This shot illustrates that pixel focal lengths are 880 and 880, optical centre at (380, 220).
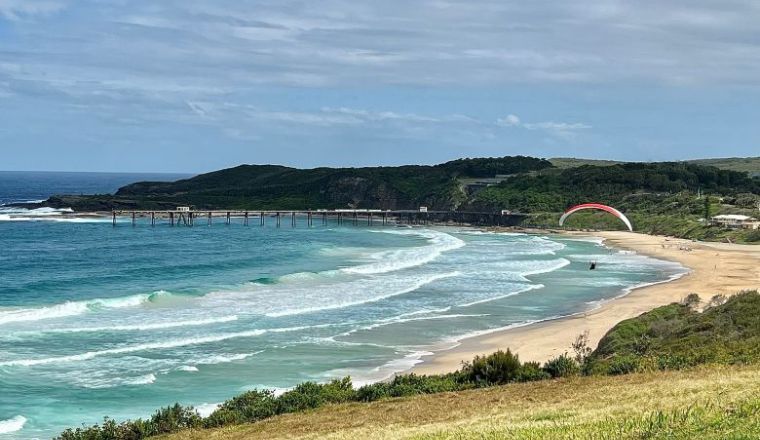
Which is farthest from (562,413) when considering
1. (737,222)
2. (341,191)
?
(341,191)

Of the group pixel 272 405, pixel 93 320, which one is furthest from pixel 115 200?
pixel 272 405

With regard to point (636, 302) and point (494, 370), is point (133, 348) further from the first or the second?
point (636, 302)

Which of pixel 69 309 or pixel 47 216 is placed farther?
pixel 47 216

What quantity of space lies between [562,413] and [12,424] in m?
15.5

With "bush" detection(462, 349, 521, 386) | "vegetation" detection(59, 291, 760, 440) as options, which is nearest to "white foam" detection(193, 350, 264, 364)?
"vegetation" detection(59, 291, 760, 440)

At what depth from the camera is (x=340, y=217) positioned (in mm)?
134500

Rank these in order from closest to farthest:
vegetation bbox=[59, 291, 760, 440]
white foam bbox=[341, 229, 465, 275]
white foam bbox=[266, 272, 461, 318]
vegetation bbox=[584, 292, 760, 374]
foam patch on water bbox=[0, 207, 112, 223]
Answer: vegetation bbox=[59, 291, 760, 440] < vegetation bbox=[584, 292, 760, 374] < white foam bbox=[266, 272, 461, 318] < white foam bbox=[341, 229, 465, 275] < foam patch on water bbox=[0, 207, 112, 223]

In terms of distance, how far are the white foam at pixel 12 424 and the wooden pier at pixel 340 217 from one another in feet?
304

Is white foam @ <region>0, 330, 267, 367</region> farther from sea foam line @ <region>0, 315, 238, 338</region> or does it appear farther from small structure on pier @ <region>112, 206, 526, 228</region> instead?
small structure on pier @ <region>112, 206, 526, 228</region>

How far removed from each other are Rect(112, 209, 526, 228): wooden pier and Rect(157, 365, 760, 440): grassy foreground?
98289 millimetres

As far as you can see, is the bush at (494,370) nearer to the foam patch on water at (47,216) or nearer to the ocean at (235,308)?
the ocean at (235,308)

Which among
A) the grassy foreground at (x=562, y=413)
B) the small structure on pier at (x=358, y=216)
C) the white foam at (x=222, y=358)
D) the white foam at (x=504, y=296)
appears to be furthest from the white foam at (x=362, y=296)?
the small structure on pier at (x=358, y=216)

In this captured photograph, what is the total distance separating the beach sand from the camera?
109 ft

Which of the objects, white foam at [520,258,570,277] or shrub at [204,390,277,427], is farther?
white foam at [520,258,570,277]
